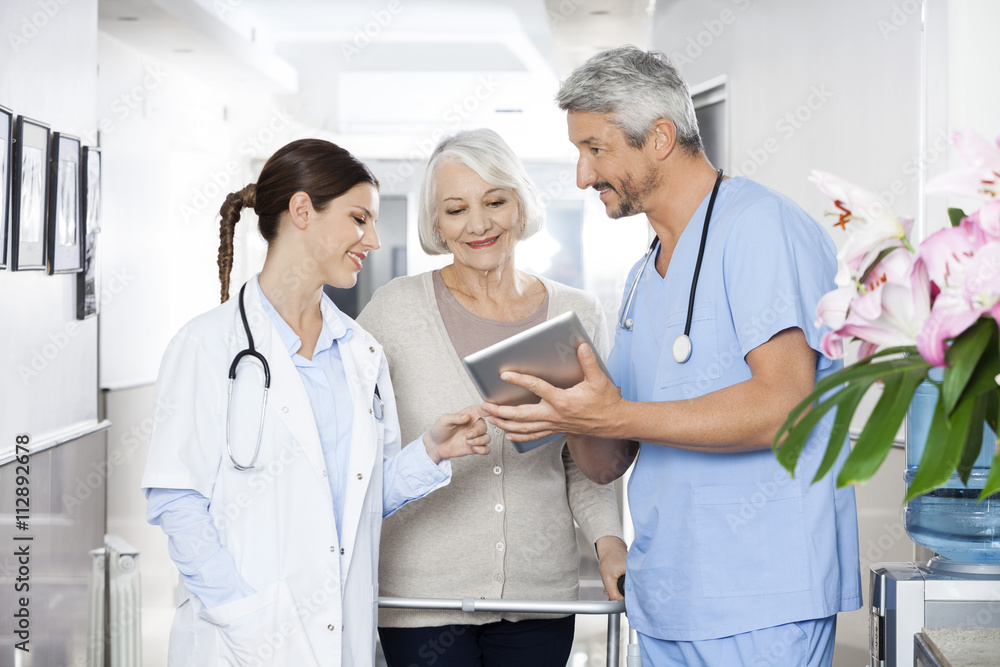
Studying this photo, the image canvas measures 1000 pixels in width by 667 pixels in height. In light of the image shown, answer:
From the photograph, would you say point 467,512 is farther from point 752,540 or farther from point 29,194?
point 29,194

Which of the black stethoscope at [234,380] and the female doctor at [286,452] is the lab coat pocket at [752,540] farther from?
the black stethoscope at [234,380]

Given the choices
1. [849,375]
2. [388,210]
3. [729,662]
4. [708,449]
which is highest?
[388,210]

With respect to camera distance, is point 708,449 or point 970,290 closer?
→ point 970,290

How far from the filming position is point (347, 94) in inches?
277

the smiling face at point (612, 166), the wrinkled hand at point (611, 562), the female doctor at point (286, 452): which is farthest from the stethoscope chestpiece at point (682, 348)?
the wrinkled hand at point (611, 562)

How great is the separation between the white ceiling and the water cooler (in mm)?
4730

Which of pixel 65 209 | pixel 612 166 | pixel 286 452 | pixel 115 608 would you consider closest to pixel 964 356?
pixel 612 166

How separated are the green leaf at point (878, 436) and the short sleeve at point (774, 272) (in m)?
0.60

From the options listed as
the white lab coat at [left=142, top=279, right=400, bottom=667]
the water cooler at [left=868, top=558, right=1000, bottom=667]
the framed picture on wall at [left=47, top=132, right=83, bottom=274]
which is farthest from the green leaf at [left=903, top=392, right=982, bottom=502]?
the framed picture on wall at [left=47, top=132, right=83, bottom=274]

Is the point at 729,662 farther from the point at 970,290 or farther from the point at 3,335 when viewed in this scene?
the point at 3,335

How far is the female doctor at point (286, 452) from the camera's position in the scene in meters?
1.32

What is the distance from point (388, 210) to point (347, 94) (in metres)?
1.03

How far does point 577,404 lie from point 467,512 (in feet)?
1.95

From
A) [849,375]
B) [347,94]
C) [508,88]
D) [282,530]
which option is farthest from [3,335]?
[508,88]
